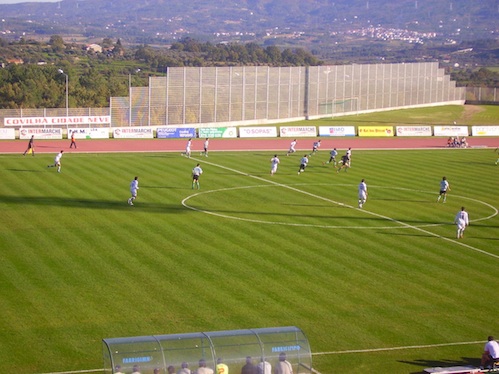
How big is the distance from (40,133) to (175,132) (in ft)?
43.0

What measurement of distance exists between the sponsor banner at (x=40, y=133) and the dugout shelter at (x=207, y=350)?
6163 centimetres

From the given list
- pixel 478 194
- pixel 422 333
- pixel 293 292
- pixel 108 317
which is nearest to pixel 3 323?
pixel 108 317

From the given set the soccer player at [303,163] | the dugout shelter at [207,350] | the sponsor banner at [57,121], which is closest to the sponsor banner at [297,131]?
the sponsor banner at [57,121]

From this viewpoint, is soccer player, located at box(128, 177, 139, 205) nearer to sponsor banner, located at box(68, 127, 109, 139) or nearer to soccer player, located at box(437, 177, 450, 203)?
soccer player, located at box(437, 177, 450, 203)

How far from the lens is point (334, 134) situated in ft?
297

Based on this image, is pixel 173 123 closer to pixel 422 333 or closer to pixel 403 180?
pixel 403 180

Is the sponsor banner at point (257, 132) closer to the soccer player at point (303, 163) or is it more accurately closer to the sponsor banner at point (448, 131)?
the sponsor banner at point (448, 131)

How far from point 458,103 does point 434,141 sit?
5442 cm

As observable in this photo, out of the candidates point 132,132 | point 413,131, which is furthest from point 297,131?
point 132,132

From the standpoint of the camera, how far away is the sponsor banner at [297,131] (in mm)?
89938

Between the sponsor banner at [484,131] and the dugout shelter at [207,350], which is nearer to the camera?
the dugout shelter at [207,350]

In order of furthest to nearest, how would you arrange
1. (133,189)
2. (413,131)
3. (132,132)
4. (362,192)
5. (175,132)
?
(413,131) → (175,132) → (132,132) → (362,192) → (133,189)

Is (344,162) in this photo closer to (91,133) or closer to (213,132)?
(213,132)

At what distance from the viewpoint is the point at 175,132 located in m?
83.8
